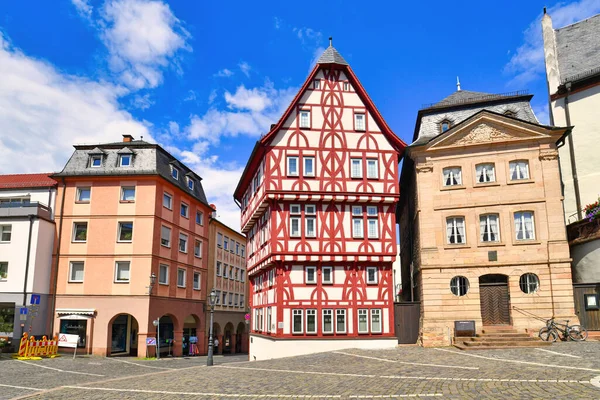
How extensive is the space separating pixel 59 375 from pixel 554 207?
2455 centimetres

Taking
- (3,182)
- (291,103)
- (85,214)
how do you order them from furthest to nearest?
(3,182)
(85,214)
(291,103)

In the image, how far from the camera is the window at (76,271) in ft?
121

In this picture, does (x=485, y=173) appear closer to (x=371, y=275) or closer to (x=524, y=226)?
(x=524, y=226)

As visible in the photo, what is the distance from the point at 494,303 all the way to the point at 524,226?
13.5 ft

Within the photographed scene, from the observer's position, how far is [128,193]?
3819 cm

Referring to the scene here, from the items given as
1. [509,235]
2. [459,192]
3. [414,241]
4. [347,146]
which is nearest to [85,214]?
[347,146]

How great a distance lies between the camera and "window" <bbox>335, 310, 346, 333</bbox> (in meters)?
Result: 26.9

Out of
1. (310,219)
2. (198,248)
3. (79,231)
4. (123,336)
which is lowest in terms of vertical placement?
(123,336)

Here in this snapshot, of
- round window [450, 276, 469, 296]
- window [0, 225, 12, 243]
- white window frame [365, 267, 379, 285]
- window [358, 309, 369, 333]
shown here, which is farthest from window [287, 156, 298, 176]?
window [0, 225, 12, 243]

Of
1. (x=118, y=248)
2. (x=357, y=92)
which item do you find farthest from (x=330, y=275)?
(x=118, y=248)

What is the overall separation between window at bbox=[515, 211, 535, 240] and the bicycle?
4.16 meters

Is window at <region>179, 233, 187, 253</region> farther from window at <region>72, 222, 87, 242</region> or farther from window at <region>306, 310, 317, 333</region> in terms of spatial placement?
window at <region>306, 310, 317, 333</region>

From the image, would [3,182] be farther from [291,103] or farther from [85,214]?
[291,103]

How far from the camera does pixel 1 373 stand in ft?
74.7
